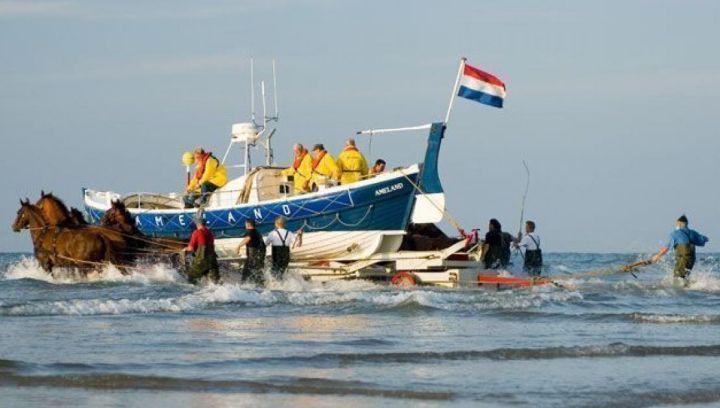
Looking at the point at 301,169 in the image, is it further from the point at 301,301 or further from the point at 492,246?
the point at 301,301

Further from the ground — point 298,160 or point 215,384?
point 298,160

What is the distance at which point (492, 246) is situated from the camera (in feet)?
92.2

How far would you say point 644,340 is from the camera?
56.7ft

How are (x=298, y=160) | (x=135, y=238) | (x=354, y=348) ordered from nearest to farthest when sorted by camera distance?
(x=354, y=348) → (x=135, y=238) → (x=298, y=160)

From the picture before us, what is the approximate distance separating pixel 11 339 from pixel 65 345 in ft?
2.98

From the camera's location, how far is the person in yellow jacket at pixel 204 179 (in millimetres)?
31500

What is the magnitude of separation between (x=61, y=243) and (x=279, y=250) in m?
5.38

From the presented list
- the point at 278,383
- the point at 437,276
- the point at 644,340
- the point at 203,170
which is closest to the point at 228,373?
the point at 278,383

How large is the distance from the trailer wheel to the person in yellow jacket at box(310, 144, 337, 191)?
10.9 ft

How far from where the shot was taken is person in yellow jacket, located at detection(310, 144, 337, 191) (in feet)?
96.5

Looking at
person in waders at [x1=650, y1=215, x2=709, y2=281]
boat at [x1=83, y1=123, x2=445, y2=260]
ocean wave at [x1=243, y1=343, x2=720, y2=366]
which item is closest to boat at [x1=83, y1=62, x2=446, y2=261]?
boat at [x1=83, y1=123, x2=445, y2=260]

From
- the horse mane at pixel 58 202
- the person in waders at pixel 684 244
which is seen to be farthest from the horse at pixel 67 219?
the person in waders at pixel 684 244

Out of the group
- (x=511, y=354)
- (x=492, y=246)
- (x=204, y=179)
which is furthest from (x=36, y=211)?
(x=511, y=354)

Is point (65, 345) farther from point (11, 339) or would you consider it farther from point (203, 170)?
point (203, 170)
